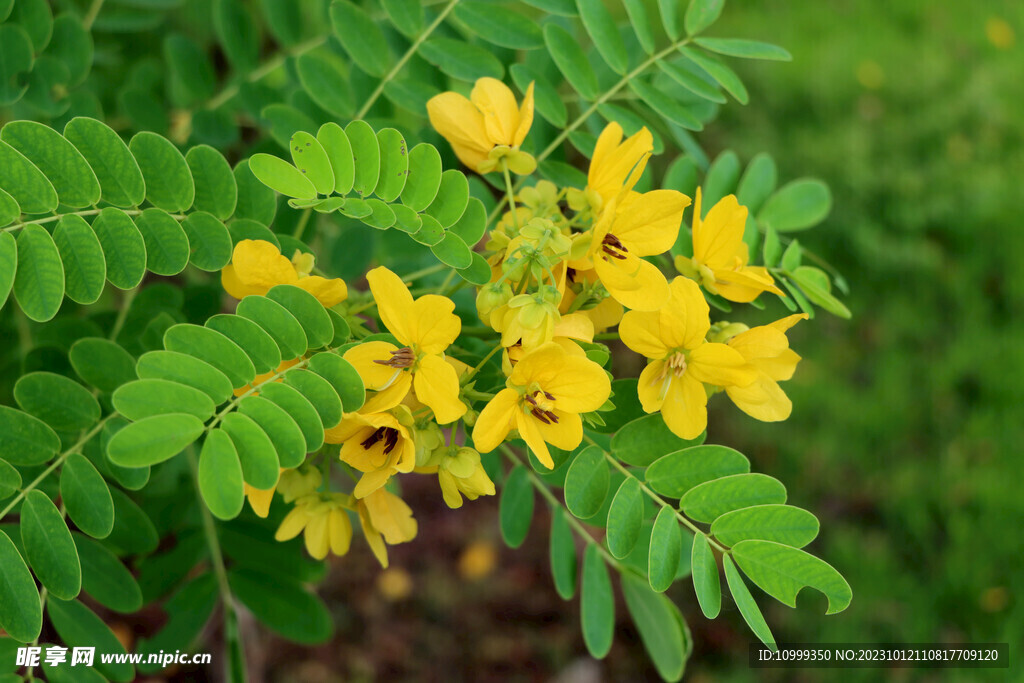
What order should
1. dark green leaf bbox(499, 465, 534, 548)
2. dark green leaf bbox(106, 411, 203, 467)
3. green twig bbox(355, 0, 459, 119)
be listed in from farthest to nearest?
dark green leaf bbox(499, 465, 534, 548), green twig bbox(355, 0, 459, 119), dark green leaf bbox(106, 411, 203, 467)

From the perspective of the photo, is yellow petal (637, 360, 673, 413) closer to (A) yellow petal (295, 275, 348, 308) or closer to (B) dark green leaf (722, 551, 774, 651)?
(B) dark green leaf (722, 551, 774, 651)

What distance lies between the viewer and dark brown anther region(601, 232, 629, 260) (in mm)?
792

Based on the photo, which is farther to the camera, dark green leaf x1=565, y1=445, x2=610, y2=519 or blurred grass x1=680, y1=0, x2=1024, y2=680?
blurred grass x1=680, y1=0, x2=1024, y2=680

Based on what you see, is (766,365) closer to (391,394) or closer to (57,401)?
(391,394)

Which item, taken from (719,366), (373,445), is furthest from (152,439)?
(719,366)

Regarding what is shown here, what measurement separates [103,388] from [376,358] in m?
0.40

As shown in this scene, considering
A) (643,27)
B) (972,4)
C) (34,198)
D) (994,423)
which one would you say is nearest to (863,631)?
(994,423)

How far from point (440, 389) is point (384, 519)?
205 mm

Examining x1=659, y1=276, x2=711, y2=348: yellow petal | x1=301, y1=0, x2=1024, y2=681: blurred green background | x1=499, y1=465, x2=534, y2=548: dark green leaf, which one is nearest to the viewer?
x1=659, y1=276, x2=711, y2=348: yellow petal

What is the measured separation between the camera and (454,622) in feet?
7.22

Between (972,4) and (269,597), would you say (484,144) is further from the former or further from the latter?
(972,4)

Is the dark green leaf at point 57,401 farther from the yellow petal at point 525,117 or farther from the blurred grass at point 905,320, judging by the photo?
the blurred grass at point 905,320

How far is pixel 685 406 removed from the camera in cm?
82

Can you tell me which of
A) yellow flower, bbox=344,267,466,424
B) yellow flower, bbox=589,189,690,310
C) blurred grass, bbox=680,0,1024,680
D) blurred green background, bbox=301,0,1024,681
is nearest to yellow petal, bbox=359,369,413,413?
yellow flower, bbox=344,267,466,424
